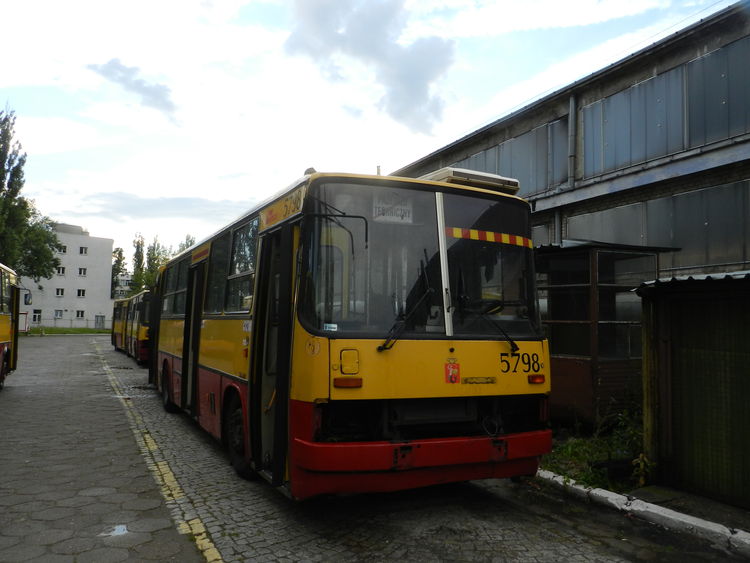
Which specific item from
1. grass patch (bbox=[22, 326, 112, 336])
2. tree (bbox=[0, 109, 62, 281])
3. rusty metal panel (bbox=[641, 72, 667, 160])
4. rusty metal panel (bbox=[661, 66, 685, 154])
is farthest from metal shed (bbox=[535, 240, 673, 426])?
grass patch (bbox=[22, 326, 112, 336])

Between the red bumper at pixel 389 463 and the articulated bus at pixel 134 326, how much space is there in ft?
53.2

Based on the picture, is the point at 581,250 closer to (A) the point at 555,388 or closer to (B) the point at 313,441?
(A) the point at 555,388

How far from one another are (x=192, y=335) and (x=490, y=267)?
204 inches

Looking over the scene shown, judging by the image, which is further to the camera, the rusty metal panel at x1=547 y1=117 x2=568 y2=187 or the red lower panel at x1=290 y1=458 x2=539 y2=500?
the rusty metal panel at x1=547 y1=117 x2=568 y2=187

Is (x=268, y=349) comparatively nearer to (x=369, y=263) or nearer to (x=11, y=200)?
(x=369, y=263)

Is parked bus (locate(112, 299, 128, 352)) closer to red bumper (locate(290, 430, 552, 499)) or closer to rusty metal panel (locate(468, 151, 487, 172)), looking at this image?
rusty metal panel (locate(468, 151, 487, 172))

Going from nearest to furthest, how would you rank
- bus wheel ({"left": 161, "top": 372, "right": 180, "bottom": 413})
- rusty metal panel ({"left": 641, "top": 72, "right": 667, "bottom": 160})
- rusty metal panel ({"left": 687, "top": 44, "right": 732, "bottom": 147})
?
bus wheel ({"left": 161, "top": 372, "right": 180, "bottom": 413})
rusty metal panel ({"left": 687, "top": 44, "right": 732, "bottom": 147})
rusty metal panel ({"left": 641, "top": 72, "right": 667, "bottom": 160})

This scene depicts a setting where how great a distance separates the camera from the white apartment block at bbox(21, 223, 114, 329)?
2788 inches

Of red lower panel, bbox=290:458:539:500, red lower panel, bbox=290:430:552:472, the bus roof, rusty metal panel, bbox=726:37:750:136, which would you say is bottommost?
red lower panel, bbox=290:458:539:500

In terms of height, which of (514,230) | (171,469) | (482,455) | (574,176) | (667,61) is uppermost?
(667,61)

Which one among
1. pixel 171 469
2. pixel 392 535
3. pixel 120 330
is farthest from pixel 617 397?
pixel 120 330

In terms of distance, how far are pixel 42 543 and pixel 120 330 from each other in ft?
96.3

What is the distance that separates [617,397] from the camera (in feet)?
26.6

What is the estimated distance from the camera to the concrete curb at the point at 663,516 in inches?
174
